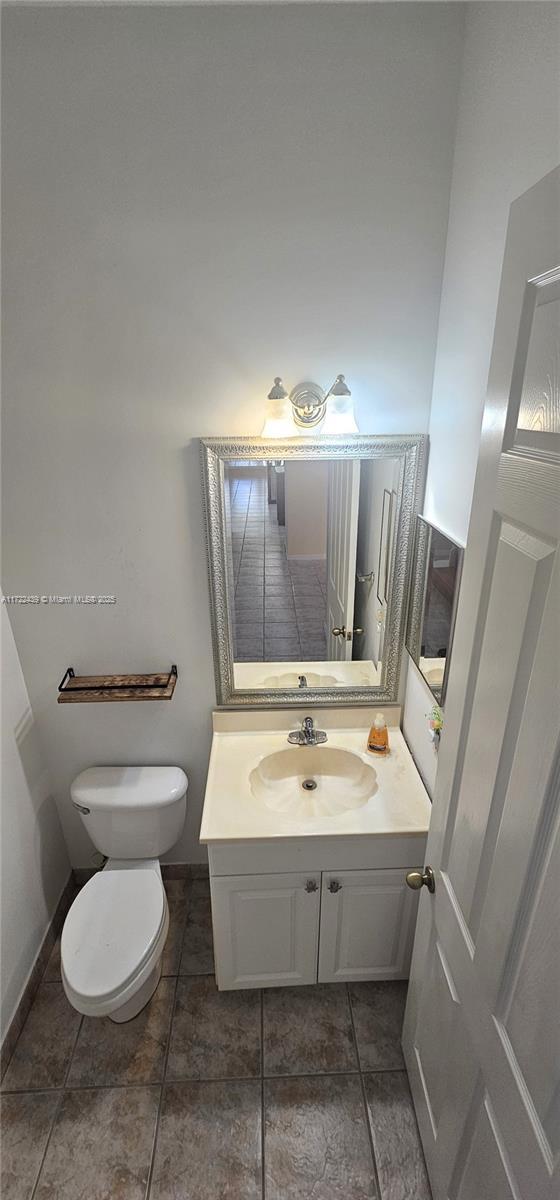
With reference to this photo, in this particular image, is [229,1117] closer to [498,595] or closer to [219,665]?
[219,665]

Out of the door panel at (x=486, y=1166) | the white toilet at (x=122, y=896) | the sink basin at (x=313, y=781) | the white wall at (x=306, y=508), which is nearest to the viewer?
the door panel at (x=486, y=1166)

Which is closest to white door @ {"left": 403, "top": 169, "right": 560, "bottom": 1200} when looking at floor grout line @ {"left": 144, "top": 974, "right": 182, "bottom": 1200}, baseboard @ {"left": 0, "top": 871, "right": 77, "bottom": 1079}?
floor grout line @ {"left": 144, "top": 974, "right": 182, "bottom": 1200}

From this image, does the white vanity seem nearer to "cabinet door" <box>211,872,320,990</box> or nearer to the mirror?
"cabinet door" <box>211,872,320,990</box>

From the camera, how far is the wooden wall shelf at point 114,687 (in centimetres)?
170

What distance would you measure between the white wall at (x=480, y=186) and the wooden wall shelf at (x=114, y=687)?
1004 millimetres

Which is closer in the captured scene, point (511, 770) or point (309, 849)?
point (511, 770)

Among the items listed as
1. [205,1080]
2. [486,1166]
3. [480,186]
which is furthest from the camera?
[205,1080]

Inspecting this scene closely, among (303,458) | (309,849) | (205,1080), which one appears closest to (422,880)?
(309,849)

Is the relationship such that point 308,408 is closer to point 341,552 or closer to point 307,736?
point 341,552

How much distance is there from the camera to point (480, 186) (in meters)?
1.12

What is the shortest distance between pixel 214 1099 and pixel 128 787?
0.91 m

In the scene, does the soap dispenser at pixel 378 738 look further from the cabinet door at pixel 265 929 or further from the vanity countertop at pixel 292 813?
the cabinet door at pixel 265 929

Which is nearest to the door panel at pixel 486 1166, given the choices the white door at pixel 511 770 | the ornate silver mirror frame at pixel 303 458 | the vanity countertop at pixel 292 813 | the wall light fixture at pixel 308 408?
the white door at pixel 511 770

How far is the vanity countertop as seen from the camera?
1.45m
